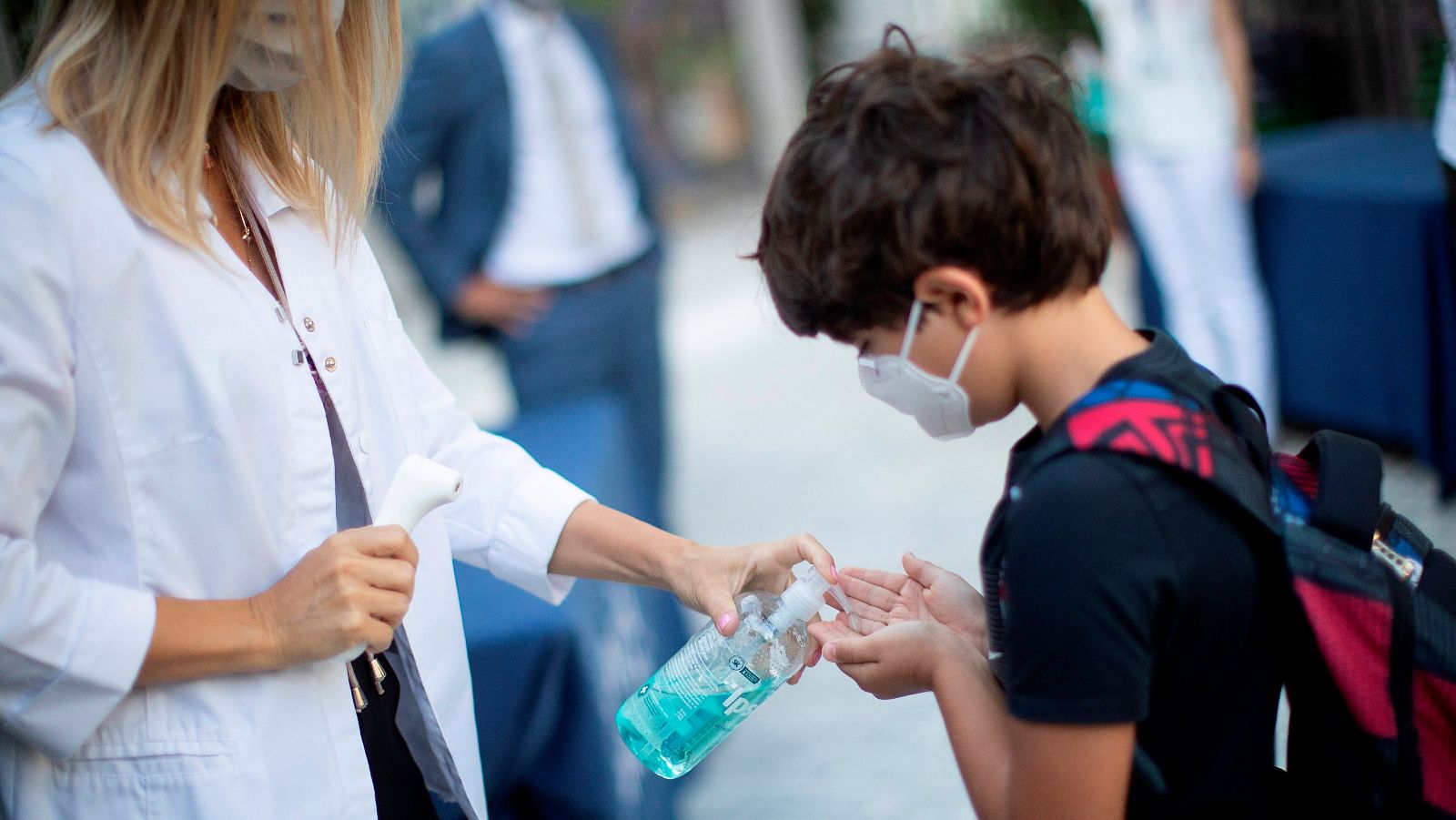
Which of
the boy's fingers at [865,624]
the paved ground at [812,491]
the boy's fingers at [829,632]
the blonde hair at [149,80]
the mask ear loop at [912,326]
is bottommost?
the paved ground at [812,491]

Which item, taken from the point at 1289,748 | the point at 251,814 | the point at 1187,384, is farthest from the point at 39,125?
the point at 1289,748

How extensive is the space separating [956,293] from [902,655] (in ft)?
1.24

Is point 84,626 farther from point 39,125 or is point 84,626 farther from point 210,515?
point 39,125

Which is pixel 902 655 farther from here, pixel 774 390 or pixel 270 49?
pixel 774 390

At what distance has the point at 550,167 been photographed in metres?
3.49

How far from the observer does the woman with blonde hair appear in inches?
40.2

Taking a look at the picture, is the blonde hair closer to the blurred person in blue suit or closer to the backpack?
the backpack

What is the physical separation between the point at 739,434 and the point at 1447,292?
302 cm

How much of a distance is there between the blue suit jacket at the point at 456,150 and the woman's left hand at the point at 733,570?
6.90 feet

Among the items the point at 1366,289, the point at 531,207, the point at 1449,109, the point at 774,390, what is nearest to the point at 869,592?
the point at 1449,109

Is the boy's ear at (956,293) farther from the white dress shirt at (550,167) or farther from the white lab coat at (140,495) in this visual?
the white dress shirt at (550,167)

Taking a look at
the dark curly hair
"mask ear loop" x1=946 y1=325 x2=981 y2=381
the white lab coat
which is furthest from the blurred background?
the white lab coat

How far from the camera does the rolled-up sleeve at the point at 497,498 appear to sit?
58.3 inches

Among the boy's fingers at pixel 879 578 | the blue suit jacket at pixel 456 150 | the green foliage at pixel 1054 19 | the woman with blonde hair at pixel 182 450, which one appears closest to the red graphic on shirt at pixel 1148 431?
the boy's fingers at pixel 879 578
